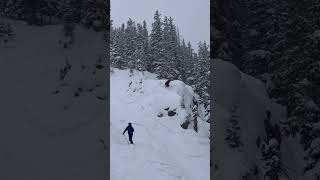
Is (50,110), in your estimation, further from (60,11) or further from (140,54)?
(140,54)

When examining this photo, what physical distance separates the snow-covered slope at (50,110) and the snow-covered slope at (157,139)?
2374mm

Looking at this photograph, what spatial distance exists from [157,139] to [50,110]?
7470mm

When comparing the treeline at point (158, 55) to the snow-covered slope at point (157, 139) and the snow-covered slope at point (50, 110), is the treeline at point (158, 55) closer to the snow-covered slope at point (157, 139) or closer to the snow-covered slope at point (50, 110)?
the snow-covered slope at point (157, 139)

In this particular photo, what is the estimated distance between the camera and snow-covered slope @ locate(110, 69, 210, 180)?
11789 millimetres

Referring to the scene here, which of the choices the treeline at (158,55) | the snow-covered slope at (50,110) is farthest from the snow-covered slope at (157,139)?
the treeline at (158,55)

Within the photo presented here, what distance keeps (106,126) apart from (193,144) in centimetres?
787

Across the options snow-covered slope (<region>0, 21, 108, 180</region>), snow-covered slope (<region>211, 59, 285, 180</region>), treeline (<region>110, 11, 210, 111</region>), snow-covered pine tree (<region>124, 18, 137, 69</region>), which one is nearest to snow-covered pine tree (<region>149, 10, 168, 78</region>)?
Result: treeline (<region>110, 11, 210, 111</region>)

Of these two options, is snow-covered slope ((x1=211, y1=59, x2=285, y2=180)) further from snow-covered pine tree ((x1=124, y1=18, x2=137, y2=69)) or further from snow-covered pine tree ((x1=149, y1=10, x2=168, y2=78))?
snow-covered pine tree ((x1=124, y1=18, x2=137, y2=69))

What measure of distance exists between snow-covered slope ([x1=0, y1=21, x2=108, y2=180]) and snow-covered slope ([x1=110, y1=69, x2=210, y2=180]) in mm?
2374

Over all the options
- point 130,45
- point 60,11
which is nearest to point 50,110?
point 60,11

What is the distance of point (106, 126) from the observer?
8523 millimetres

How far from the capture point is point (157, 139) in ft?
50.9

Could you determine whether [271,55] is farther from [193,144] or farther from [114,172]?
[193,144]

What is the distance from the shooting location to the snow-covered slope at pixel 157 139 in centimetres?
1179
